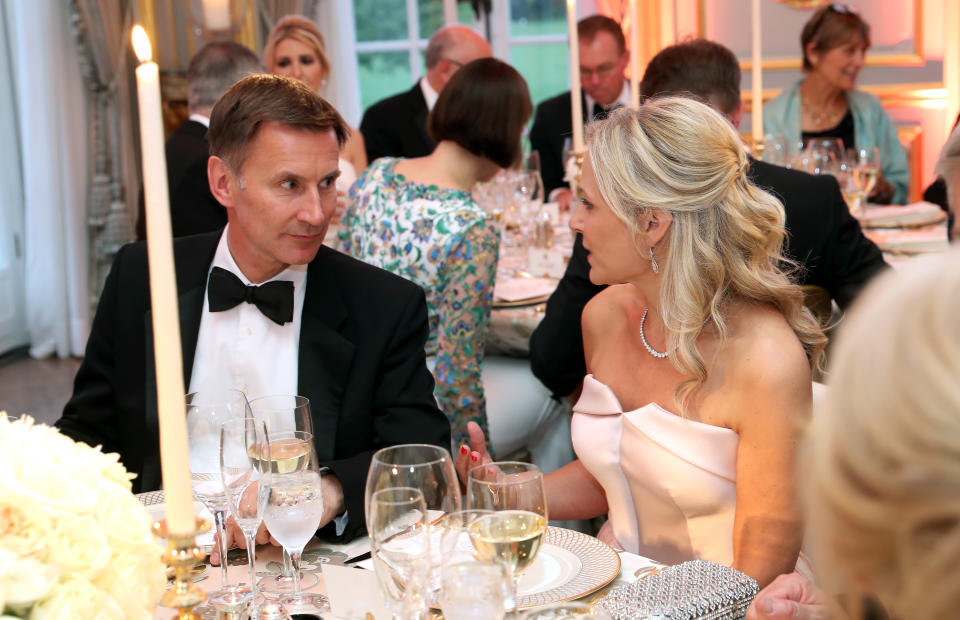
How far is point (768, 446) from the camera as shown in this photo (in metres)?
1.87

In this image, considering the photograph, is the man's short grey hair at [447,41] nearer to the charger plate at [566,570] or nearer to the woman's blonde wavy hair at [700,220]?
the woman's blonde wavy hair at [700,220]

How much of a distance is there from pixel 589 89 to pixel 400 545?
4.80 meters

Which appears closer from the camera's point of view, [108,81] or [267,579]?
[267,579]

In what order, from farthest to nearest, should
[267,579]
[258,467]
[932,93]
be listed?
[932,93] → [267,579] → [258,467]

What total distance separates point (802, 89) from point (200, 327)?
4.03m

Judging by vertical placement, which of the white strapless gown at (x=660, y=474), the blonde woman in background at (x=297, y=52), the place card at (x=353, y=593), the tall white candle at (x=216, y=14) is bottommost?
the white strapless gown at (x=660, y=474)

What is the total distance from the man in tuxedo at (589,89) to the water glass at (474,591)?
13.4ft

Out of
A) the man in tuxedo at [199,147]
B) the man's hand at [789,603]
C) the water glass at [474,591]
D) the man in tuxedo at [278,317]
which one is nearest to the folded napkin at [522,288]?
the man in tuxedo at [199,147]

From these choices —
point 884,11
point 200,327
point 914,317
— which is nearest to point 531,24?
point 884,11

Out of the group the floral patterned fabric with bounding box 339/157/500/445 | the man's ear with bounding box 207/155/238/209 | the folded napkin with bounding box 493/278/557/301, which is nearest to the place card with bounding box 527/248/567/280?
the folded napkin with bounding box 493/278/557/301

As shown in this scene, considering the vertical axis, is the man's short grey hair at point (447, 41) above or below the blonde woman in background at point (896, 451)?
above

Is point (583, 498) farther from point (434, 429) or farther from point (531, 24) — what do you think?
point (531, 24)

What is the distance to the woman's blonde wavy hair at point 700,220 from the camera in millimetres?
1966

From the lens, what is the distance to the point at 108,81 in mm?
7023
